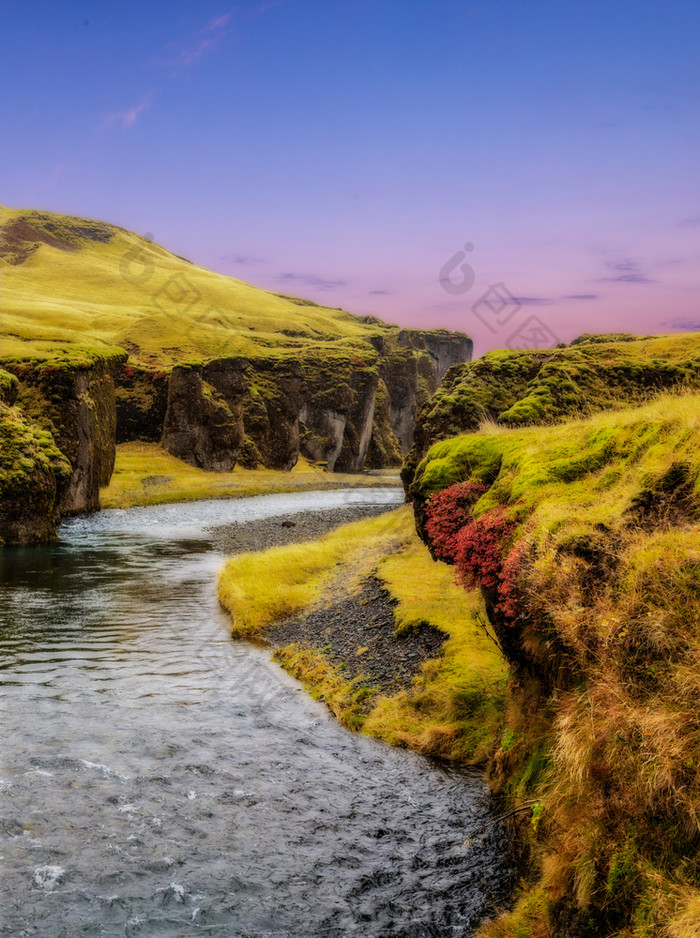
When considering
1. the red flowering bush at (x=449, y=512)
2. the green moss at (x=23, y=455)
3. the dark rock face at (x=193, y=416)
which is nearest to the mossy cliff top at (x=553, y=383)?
the red flowering bush at (x=449, y=512)

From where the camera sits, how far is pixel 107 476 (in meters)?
66.2

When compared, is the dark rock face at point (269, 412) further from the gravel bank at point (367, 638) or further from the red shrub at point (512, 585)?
the red shrub at point (512, 585)

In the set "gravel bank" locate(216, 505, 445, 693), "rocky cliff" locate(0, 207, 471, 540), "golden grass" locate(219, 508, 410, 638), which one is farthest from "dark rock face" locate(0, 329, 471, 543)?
"gravel bank" locate(216, 505, 445, 693)

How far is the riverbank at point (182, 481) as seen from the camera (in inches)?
2638

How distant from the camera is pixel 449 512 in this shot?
1759cm

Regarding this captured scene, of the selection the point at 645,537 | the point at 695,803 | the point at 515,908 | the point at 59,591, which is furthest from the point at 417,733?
the point at 59,591

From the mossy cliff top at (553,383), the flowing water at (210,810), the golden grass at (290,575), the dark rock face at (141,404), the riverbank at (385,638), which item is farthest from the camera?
the dark rock face at (141,404)

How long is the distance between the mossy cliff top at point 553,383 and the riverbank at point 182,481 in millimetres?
32123

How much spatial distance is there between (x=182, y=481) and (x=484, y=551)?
67435mm

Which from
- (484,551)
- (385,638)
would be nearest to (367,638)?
(385,638)

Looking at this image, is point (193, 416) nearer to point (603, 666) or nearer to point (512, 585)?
point (512, 585)

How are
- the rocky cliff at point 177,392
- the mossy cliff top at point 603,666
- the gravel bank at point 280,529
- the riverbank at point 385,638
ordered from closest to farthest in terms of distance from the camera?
the mossy cliff top at point 603,666 < the riverbank at point 385,638 < the gravel bank at point 280,529 < the rocky cliff at point 177,392

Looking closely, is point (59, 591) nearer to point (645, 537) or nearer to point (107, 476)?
point (645, 537)

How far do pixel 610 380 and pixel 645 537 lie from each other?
23376 mm
